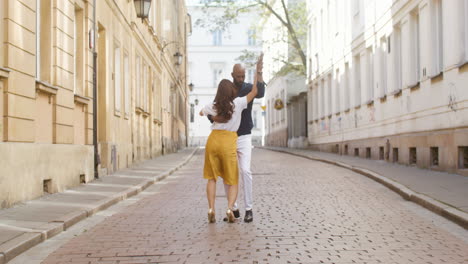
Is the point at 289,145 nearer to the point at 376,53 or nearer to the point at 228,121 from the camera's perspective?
the point at 376,53

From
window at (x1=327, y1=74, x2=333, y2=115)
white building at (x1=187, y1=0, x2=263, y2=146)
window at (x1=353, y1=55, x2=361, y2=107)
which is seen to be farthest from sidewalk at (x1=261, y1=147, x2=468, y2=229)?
white building at (x1=187, y1=0, x2=263, y2=146)

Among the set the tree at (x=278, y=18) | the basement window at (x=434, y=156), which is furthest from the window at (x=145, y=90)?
the tree at (x=278, y=18)

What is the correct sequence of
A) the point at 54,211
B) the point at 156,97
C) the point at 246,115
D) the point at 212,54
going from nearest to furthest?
the point at 246,115 → the point at 54,211 → the point at 156,97 → the point at 212,54

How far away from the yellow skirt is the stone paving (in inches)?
23.4

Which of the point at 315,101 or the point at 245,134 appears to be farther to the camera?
the point at 315,101

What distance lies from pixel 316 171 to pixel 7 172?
10269mm

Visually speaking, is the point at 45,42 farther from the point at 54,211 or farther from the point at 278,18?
the point at 278,18

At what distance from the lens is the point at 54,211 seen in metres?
8.93

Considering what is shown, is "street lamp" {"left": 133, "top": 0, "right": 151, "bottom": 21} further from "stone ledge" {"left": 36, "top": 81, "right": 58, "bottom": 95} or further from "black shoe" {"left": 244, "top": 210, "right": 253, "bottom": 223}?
"black shoe" {"left": 244, "top": 210, "right": 253, "bottom": 223}

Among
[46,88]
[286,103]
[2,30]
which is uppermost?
[286,103]

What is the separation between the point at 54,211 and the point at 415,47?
1221 centimetres

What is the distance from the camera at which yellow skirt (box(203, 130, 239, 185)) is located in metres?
8.21

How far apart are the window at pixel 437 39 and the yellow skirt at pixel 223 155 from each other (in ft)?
30.1

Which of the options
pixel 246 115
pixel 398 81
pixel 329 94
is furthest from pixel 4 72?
pixel 329 94
